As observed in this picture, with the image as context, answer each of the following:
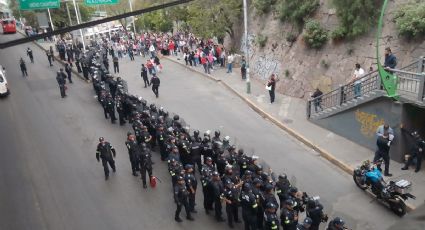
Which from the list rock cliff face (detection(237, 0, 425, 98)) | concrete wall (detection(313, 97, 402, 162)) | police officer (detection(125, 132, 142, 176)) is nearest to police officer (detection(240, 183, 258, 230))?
police officer (detection(125, 132, 142, 176))

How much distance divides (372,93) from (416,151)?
243 centimetres

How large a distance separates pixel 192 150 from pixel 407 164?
6658 mm

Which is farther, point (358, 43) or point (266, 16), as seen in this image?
point (266, 16)

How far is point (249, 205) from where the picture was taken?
972 cm

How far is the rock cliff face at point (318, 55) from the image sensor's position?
16.9 meters

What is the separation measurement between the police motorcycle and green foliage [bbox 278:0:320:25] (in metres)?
11.1

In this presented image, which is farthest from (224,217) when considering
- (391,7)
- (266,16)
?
(266,16)

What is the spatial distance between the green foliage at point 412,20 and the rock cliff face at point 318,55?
1.31 ft

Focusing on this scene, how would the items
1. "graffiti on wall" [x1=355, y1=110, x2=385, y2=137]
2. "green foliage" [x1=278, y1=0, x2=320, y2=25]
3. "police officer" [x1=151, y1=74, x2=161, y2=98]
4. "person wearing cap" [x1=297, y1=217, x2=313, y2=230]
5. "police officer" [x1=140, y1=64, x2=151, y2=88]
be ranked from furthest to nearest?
"police officer" [x1=140, y1=64, x2=151, y2=88]
"police officer" [x1=151, y1=74, x2=161, y2=98]
"green foliage" [x1=278, y1=0, x2=320, y2=25]
"graffiti on wall" [x1=355, y1=110, x2=385, y2=137]
"person wearing cap" [x1=297, y1=217, x2=313, y2=230]

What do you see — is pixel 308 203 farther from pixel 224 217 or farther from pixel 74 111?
pixel 74 111

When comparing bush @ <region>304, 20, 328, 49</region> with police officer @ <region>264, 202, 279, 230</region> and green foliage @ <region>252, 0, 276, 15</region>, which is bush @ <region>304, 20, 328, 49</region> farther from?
police officer @ <region>264, 202, 279, 230</region>

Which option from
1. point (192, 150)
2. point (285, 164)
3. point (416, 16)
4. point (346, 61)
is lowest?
point (285, 164)

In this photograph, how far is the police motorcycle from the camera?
10492 millimetres

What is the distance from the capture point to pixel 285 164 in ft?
46.2
